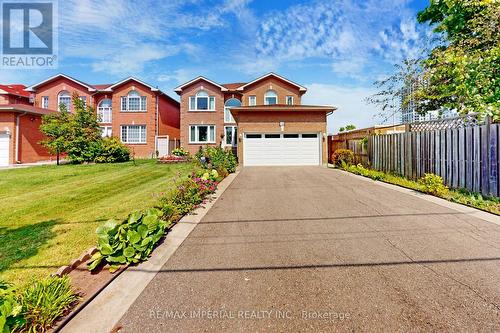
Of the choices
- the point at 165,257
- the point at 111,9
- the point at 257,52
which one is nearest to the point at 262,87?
the point at 257,52

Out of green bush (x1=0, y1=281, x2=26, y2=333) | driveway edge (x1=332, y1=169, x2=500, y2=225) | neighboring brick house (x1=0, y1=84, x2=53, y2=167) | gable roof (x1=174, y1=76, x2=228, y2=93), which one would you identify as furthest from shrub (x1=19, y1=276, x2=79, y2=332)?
gable roof (x1=174, y1=76, x2=228, y2=93)

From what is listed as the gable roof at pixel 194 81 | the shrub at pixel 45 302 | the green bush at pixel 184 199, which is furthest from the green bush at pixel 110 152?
the shrub at pixel 45 302

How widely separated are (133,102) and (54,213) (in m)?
20.0

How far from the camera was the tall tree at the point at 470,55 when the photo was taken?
6668 millimetres

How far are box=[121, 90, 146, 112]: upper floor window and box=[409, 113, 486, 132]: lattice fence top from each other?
21482 mm

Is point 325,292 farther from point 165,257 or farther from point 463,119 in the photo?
point 463,119

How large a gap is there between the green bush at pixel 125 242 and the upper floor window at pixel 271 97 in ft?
70.8

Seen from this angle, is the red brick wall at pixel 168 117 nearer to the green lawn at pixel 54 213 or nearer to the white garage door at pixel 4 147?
the white garage door at pixel 4 147

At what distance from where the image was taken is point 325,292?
2.59 metres

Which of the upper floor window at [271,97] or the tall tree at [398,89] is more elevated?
Result: the upper floor window at [271,97]

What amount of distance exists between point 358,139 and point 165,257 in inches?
506

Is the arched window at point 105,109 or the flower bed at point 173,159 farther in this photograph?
the arched window at point 105,109

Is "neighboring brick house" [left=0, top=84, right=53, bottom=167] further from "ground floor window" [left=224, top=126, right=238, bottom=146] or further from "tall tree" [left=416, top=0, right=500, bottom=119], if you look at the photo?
"tall tree" [left=416, top=0, right=500, bottom=119]

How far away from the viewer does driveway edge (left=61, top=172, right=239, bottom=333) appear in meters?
2.18
